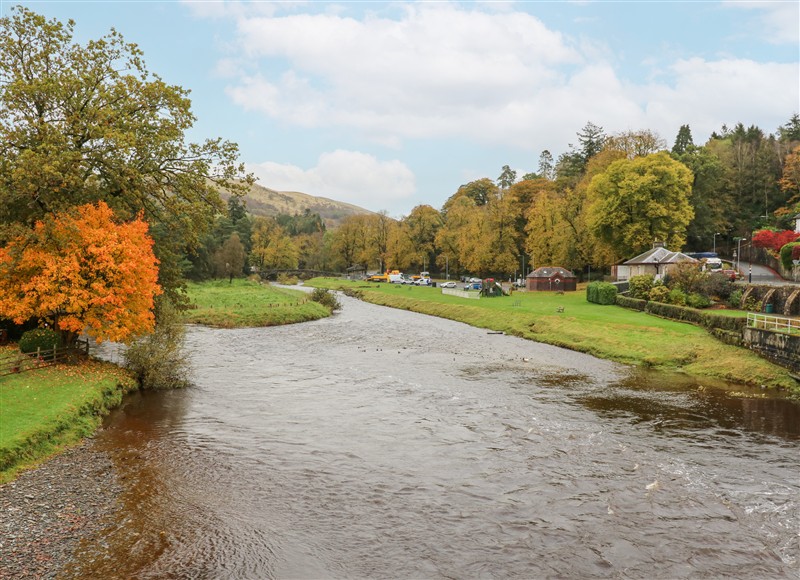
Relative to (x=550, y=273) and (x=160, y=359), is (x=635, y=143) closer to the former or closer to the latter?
(x=550, y=273)

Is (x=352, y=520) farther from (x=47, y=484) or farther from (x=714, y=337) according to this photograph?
(x=714, y=337)

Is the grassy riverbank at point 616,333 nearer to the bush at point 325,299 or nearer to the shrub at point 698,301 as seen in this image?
the shrub at point 698,301

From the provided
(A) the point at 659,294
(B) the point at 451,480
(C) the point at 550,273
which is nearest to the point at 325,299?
(C) the point at 550,273

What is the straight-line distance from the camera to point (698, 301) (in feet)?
155

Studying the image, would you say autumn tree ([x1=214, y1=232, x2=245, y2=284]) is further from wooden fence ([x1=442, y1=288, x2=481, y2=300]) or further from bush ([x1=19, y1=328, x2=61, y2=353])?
bush ([x1=19, y1=328, x2=61, y2=353])

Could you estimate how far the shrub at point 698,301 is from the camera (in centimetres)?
4722

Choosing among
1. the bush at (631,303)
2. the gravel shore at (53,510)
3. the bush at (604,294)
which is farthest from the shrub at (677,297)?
the gravel shore at (53,510)

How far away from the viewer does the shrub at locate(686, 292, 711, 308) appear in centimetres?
4722

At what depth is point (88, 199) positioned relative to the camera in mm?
31125

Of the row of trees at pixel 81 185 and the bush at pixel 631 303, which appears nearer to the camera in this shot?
the row of trees at pixel 81 185

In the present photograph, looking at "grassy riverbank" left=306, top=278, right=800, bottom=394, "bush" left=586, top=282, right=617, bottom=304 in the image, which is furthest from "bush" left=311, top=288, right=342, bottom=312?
"bush" left=586, top=282, right=617, bottom=304

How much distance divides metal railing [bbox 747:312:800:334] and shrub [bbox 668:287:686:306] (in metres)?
11.2

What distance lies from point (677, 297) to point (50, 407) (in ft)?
151

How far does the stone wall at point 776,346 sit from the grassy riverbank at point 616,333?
49 cm
